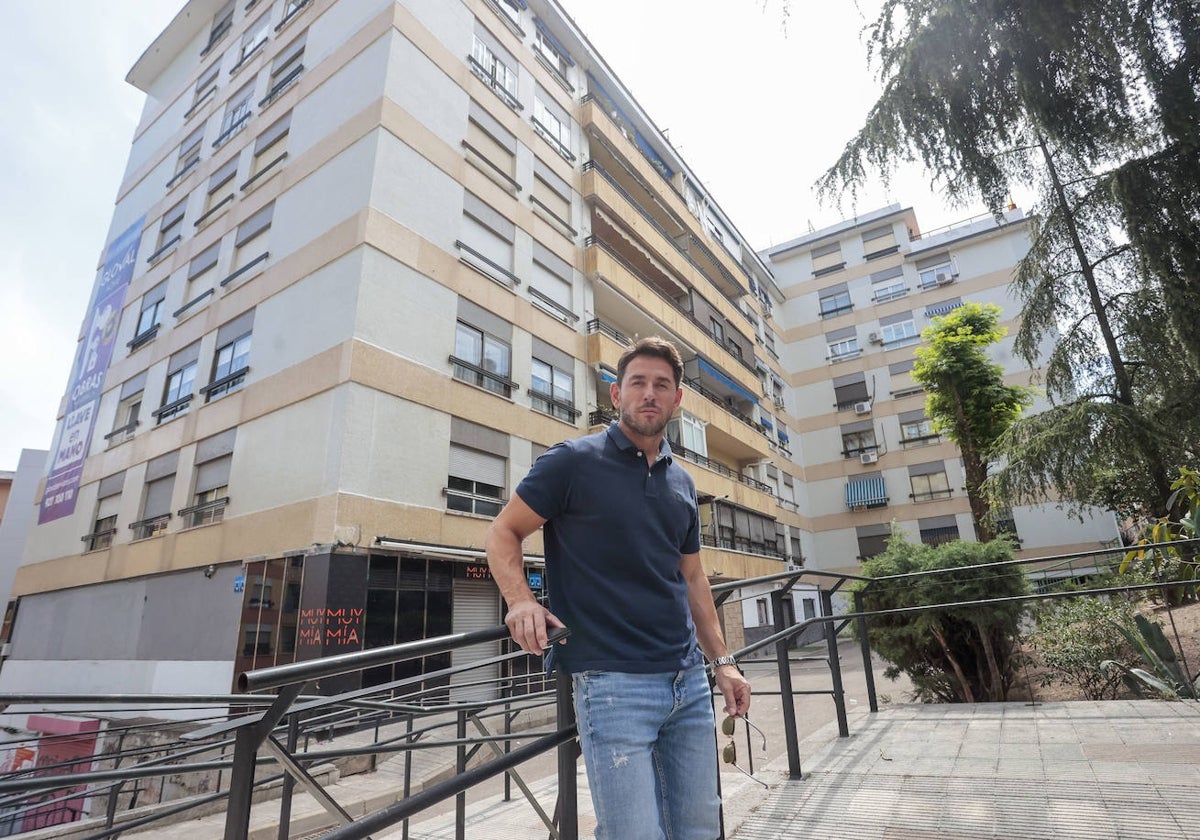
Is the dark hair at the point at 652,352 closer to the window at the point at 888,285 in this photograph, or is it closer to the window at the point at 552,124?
the window at the point at 552,124

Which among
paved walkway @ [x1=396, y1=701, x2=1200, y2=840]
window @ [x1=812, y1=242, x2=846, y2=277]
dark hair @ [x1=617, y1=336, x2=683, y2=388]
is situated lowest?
paved walkway @ [x1=396, y1=701, x2=1200, y2=840]

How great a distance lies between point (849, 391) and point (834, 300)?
5.53m

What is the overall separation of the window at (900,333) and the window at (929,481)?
638cm

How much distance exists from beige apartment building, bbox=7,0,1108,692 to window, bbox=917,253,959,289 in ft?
44.3

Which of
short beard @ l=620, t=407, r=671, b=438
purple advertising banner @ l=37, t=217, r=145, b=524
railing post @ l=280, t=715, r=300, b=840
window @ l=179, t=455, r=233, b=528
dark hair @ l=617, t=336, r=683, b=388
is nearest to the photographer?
short beard @ l=620, t=407, r=671, b=438

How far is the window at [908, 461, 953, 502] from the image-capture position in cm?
2872

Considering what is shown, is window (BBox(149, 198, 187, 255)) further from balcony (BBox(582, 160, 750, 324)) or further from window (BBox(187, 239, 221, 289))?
balcony (BBox(582, 160, 750, 324))

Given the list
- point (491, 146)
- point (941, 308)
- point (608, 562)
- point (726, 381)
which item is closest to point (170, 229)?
point (491, 146)

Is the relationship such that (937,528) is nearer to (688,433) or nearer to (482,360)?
(688,433)

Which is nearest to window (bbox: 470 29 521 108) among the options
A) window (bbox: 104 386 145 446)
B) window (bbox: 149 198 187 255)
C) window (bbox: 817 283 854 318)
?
window (bbox: 149 198 187 255)

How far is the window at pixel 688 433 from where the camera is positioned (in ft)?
64.0

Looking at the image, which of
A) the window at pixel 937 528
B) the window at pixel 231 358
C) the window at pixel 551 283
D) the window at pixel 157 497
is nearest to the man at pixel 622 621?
the window at pixel 231 358

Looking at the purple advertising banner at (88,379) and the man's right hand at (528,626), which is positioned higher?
the purple advertising banner at (88,379)

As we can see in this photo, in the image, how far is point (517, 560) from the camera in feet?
5.78
